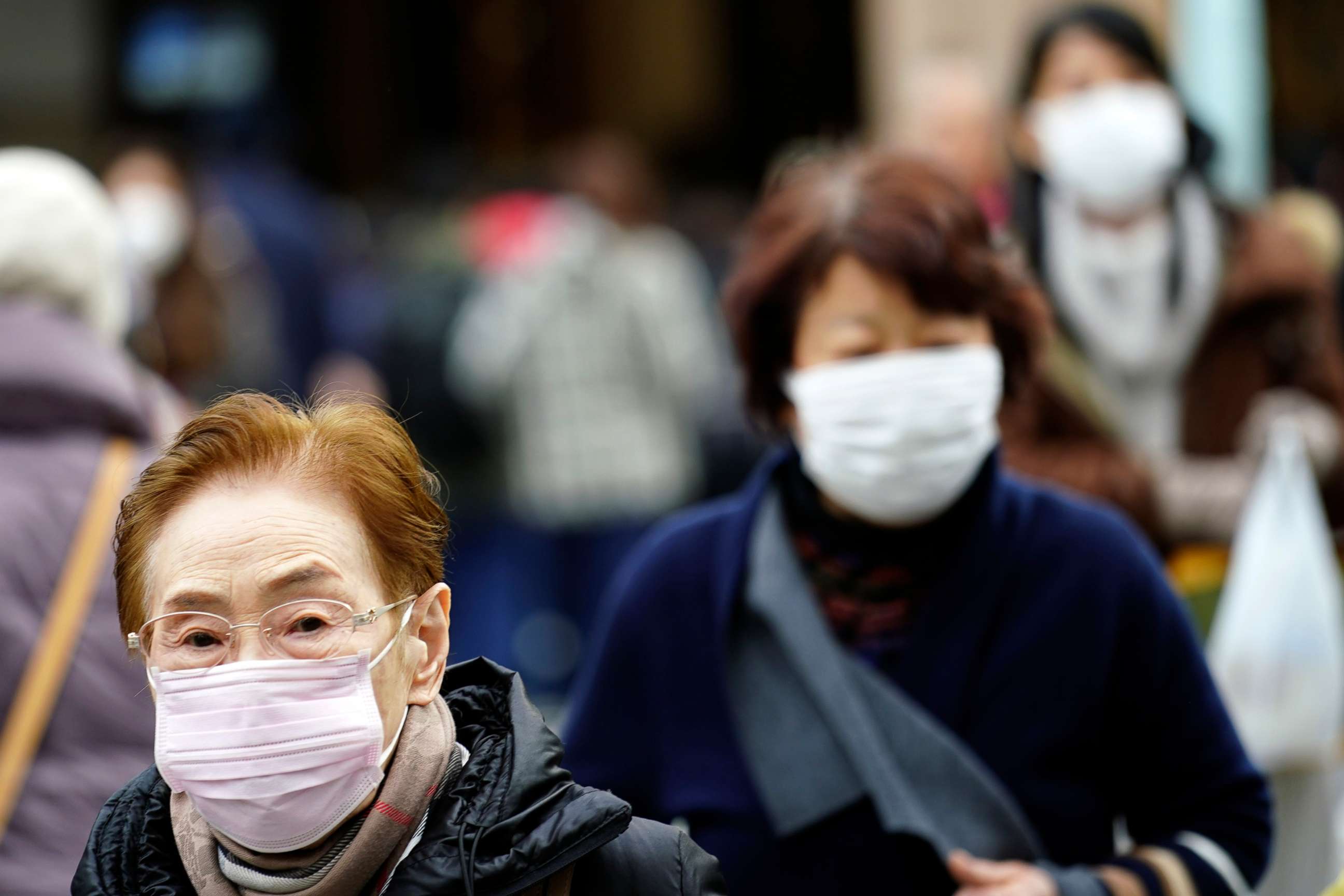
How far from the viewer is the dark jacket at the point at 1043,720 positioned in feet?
9.68

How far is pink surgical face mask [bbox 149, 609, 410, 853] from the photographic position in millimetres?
2162

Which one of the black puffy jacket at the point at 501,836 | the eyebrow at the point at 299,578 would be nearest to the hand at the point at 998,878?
the black puffy jacket at the point at 501,836

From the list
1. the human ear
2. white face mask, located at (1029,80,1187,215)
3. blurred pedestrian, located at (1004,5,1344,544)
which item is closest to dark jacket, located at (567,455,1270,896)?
the human ear

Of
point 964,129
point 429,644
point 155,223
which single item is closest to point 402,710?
point 429,644

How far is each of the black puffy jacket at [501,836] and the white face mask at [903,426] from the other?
0.83 metres

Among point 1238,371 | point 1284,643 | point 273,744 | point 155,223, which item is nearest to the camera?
point 273,744

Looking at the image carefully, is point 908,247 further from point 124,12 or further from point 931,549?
point 124,12

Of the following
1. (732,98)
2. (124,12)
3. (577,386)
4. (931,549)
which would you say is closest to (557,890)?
(931,549)

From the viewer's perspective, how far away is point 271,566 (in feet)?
7.20

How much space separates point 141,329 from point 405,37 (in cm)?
1013

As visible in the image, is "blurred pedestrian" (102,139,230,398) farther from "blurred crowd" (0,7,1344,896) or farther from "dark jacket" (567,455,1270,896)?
"dark jacket" (567,455,1270,896)

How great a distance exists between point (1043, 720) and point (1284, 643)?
4.03 feet

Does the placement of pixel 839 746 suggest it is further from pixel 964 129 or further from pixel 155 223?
pixel 155 223

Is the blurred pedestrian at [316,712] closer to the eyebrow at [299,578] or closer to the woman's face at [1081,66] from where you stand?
the eyebrow at [299,578]
